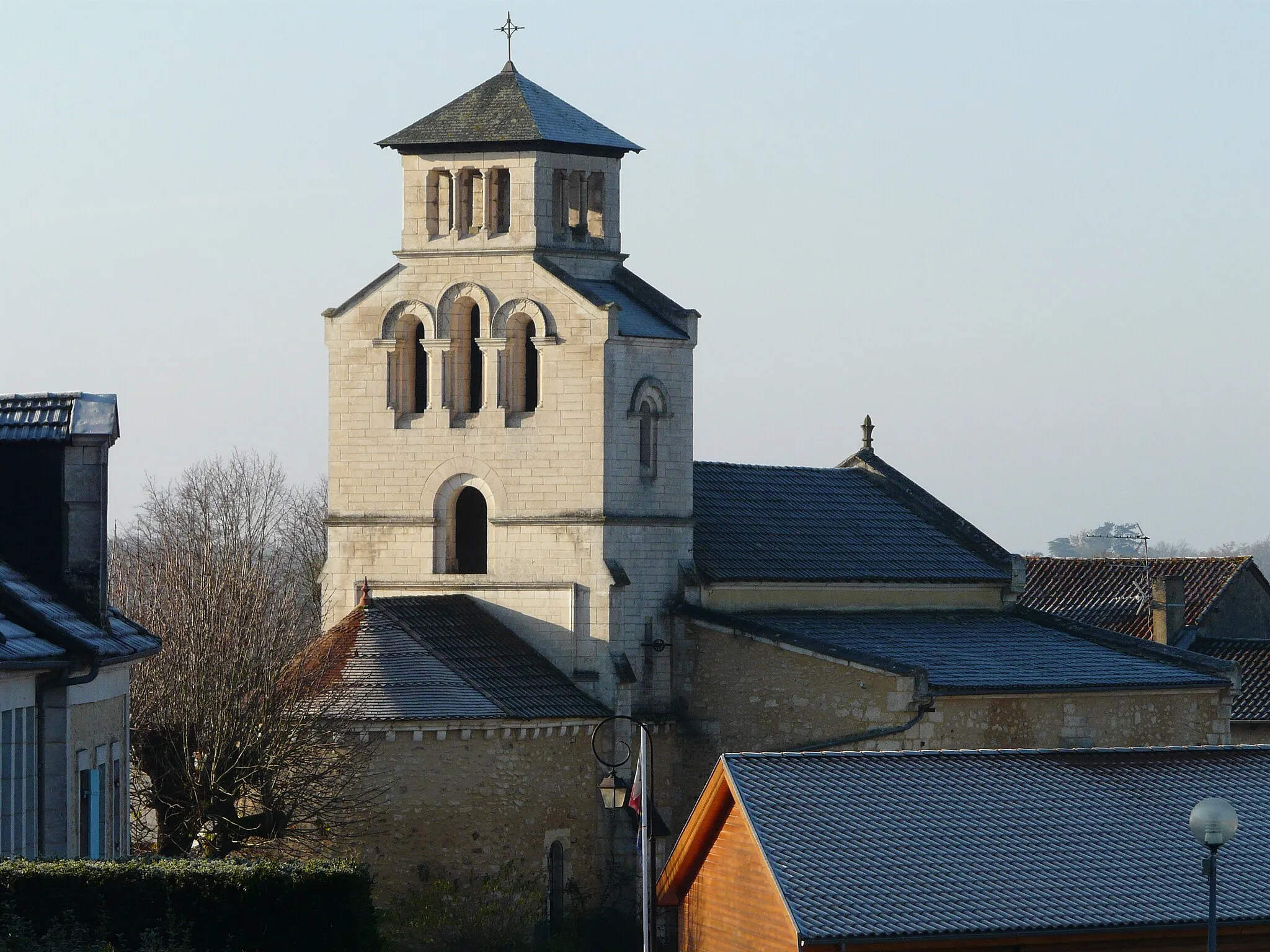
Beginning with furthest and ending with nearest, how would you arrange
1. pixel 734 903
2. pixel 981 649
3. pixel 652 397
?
pixel 981 649 < pixel 652 397 < pixel 734 903

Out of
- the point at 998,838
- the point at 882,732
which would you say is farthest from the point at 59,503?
the point at 882,732

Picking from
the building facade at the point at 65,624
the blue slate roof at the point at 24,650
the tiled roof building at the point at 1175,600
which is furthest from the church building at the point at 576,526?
the blue slate roof at the point at 24,650

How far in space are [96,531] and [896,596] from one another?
80.3ft

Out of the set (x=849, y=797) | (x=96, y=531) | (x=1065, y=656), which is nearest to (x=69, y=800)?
(x=96, y=531)

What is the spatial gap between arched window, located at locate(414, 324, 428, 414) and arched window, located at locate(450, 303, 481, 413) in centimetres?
71

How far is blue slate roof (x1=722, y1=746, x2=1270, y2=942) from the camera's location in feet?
94.3

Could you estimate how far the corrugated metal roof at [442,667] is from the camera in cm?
4162

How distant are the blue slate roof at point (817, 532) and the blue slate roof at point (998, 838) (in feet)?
49.3

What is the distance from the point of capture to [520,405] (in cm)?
4669

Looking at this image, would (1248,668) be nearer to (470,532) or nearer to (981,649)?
(981,649)

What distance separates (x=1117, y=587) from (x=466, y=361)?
2573cm

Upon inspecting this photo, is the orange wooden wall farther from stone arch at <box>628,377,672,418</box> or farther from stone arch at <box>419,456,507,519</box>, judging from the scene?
stone arch at <box>628,377,672,418</box>

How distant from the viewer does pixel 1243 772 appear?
111ft

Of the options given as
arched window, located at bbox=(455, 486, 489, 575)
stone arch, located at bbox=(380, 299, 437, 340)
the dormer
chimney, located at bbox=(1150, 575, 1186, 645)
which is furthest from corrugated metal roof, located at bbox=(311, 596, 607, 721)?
chimney, located at bbox=(1150, 575, 1186, 645)
